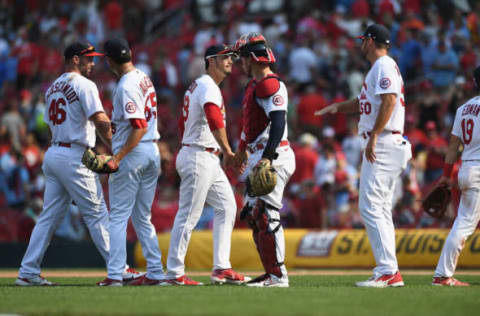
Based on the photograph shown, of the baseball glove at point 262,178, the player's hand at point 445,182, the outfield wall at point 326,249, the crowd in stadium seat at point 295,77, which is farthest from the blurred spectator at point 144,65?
the baseball glove at point 262,178

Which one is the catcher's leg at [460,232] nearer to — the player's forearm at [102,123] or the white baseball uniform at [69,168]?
the white baseball uniform at [69,168]

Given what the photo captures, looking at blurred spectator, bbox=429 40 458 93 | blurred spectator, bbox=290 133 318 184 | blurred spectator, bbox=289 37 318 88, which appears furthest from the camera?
blurred spectator, bbox=289 37 318 88

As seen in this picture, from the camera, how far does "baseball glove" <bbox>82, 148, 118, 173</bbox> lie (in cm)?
828

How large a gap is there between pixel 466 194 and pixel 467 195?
16 millimetres

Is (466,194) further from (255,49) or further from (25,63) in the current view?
(25,63)

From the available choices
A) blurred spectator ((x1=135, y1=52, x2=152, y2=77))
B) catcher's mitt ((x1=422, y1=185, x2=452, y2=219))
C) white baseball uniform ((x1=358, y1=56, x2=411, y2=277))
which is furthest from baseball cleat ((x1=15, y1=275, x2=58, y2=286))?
blurred spectator ((x1=135, y1=52, x2=152, y2=77))

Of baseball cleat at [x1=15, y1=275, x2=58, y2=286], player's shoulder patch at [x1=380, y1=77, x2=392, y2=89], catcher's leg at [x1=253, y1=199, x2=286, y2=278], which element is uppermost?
player's shoulder patch at [x1=380, y1=77, x2=392, y2=89]

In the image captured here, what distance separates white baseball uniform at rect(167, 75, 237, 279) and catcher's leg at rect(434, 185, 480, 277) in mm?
2345

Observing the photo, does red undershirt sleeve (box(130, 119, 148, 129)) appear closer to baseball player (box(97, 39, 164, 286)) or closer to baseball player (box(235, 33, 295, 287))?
baseball player (box(97, 39, 164, 286))

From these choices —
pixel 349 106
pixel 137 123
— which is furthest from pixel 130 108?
pixel 349 106

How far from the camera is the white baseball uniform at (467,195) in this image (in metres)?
8.62

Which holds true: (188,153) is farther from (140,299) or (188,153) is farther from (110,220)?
(140,299)

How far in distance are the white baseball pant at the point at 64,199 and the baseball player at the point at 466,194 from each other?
3655 millimetres

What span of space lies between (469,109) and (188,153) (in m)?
3.09
